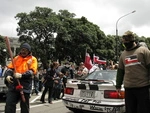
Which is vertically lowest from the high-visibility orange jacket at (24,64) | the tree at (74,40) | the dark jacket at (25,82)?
the dark jacket at (25,82)

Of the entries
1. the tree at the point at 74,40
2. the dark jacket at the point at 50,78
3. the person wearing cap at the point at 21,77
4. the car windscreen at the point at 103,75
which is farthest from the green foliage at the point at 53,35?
the person wearing cap at the point at 21,77

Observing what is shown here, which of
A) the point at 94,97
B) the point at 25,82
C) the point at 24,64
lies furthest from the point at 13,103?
the point at 94,97

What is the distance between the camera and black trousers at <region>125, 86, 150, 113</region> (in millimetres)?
4363

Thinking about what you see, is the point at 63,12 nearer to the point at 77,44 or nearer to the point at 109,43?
the point at 77,44

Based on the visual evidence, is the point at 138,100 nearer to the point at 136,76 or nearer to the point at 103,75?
the point at 136,76

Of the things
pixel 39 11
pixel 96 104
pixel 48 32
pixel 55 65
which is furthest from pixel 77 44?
pixel 96 104

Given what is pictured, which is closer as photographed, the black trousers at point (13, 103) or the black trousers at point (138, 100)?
the black trousers at point (138, 100)

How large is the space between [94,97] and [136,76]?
7.51 feet

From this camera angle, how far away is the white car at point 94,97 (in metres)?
6.36

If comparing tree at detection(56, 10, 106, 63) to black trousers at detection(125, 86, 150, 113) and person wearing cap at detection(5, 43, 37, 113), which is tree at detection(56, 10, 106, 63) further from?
black trousers at detection(125, 86, 150, 113)

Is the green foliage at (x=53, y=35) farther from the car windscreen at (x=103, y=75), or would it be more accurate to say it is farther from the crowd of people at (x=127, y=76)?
the crowd of people at (x=127, y=76)

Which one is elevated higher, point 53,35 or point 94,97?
point 53,35

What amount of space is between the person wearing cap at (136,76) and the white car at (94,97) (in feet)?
5.62

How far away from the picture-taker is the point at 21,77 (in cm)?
484
